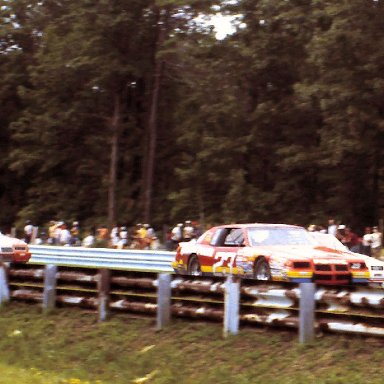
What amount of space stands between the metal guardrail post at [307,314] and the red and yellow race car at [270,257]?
473cm

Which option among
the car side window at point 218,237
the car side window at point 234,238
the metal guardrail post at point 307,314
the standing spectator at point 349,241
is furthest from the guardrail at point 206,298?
the standing spectator at point 349,241

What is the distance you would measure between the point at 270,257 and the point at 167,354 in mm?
4916

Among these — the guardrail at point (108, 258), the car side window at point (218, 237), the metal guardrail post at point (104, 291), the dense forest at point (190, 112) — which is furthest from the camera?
the dense forest at point (190, 112)

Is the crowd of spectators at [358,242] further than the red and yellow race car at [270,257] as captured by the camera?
Yes

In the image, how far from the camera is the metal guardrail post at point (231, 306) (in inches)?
480

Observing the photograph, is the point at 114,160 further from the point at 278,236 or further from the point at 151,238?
the point at 278,236

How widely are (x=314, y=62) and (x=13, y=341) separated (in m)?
33.6

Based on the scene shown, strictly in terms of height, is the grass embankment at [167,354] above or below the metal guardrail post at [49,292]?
below

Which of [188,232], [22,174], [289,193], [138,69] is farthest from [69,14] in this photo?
[188,232]

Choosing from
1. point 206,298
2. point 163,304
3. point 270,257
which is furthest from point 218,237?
point 206,298

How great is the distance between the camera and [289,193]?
52.0m

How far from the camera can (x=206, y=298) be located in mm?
13000

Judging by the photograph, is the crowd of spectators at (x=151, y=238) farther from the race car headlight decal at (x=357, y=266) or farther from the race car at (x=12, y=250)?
the race car headlight decal at (x=357, y=266)

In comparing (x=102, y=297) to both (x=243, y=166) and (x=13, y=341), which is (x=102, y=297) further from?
(x=243, y=166)
